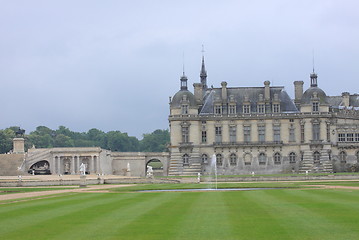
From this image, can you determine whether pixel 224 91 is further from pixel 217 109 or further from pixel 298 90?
pixel 298 90

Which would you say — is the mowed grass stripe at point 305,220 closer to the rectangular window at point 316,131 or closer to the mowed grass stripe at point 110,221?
the mowed grass stripe at point 110,221

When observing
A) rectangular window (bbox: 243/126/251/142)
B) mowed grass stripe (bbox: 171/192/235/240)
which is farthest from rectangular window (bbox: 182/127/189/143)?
mowed grass stripe (bbox: 171/192/235/240)

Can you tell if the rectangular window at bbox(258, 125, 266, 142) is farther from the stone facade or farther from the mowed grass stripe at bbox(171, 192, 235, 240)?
the mowed grass stripe at bbox(171, 192, 235, 240)

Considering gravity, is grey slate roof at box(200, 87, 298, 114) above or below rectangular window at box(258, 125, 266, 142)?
above

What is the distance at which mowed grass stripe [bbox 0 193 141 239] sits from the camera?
26703 millimetres

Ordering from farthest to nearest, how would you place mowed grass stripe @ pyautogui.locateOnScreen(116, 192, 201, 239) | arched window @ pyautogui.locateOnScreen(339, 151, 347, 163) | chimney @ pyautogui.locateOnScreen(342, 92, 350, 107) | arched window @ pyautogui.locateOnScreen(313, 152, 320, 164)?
chimney @ pyautogui.locateOnScreen(342, 92, 350, 107)
arched window @ pyautogui.locateOnScreen(339, 151, 347, 163)
arched window @ pyautogui.locateOnScreen(313, 152, 320, 164)
mowed grass stripe @ pyautogui.locateOnScreen(116, 192, 201, 239)

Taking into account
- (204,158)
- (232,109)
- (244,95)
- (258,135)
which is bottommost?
(204,158)

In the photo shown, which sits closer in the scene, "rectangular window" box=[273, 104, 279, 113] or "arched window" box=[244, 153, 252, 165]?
"rectangular window" box=[273, 104, 279, 113]

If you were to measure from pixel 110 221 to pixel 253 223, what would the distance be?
6.31 meters

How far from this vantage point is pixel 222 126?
103750 millimetres

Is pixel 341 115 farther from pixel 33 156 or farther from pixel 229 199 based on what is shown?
pixel 229 199

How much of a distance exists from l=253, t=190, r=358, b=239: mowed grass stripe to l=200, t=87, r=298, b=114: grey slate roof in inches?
2582

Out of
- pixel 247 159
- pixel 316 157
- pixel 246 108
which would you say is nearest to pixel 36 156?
pixel 247 159

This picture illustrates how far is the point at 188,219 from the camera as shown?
2998cm
